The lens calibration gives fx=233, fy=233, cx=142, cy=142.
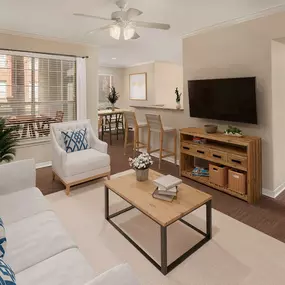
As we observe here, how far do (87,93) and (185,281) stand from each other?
4.16m

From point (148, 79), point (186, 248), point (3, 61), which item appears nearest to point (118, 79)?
point (148, 79)

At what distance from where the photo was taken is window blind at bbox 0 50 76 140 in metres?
4.12

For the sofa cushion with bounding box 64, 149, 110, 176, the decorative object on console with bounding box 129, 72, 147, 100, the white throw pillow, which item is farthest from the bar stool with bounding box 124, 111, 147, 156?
the white throw pillow

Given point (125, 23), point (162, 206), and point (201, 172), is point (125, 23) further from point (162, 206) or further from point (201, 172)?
point (201, 172)

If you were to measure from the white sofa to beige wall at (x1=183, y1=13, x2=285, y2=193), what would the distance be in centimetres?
276

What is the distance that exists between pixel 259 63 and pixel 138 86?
5.61 metres

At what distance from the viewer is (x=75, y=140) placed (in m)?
3.73

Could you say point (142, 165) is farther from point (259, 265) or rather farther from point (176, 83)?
point (176, 83)

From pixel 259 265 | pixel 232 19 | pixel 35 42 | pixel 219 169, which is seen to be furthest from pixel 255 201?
pixel 35 42

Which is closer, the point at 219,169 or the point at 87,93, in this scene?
the point at 219,169

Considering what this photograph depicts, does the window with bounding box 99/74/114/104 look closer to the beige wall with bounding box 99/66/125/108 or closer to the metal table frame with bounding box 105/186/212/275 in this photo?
the beige wall with bounding box 99/66/125/108

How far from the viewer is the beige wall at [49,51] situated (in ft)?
13.3

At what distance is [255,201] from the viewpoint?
3059mm

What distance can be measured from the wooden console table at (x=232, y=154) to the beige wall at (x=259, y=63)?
167 mm
